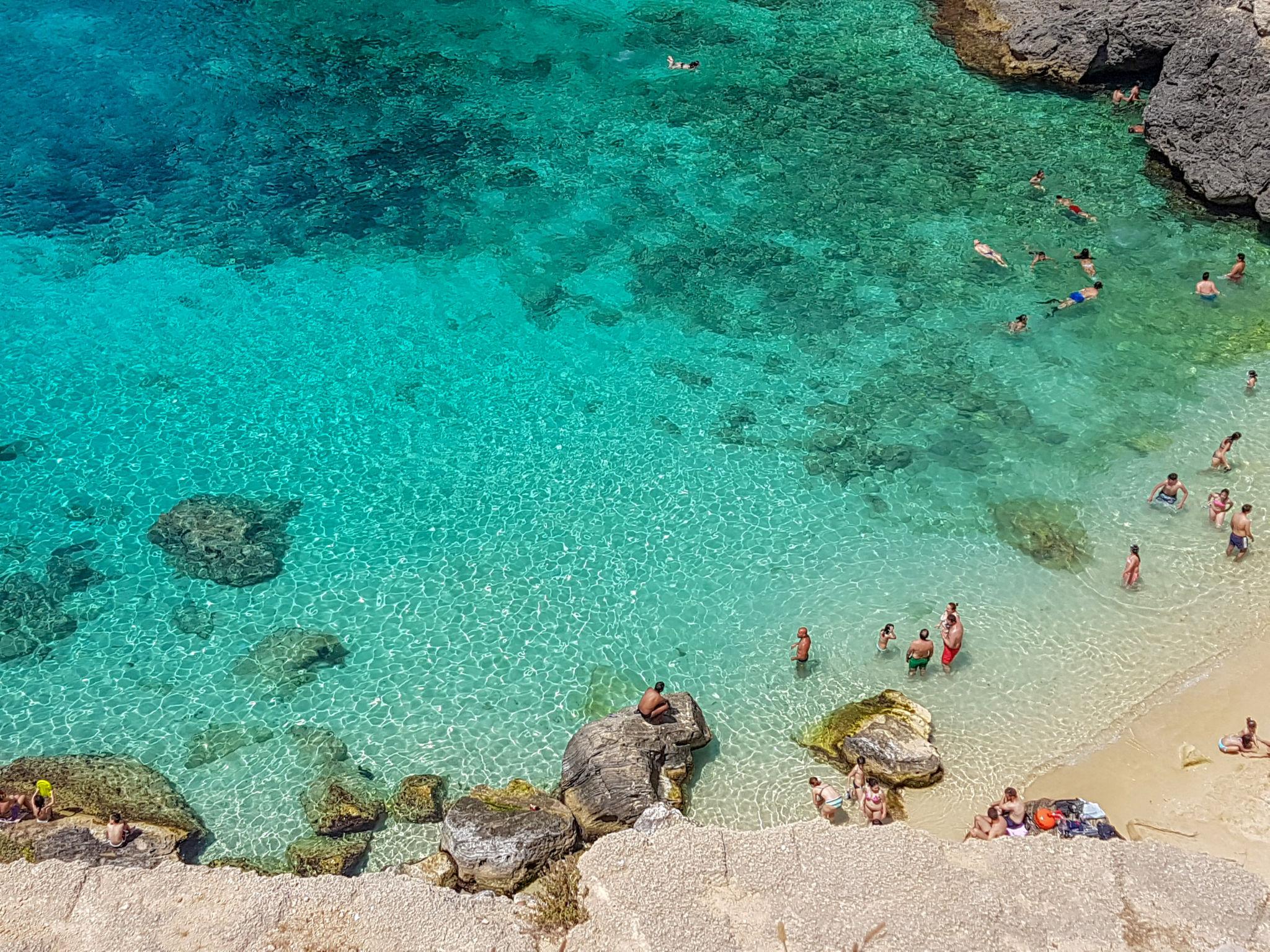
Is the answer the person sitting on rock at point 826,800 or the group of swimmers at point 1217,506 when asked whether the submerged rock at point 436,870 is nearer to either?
the person sitting on rock at point 826,800

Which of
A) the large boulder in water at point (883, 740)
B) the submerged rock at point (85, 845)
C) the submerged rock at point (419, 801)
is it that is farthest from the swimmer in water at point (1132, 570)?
the submerged rock at point (85, 845)

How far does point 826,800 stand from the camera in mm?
13500

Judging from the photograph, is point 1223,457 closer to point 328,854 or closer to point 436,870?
point 436,870

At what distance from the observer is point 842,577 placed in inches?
681

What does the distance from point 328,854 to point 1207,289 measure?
21264 mm

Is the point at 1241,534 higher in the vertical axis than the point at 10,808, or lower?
higher

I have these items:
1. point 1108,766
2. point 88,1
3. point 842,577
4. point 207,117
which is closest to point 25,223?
point 207,117

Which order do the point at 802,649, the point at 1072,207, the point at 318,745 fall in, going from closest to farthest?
the point at 318,745 → the point at 802,649 → the point at 1072,207

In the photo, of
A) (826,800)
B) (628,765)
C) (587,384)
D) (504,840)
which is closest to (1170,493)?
(826,800)

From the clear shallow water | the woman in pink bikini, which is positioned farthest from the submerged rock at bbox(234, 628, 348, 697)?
the woman in pink bikini

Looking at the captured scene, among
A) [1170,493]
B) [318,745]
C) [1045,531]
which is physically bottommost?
[318,745]

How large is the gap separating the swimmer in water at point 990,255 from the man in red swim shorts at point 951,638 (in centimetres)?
1147

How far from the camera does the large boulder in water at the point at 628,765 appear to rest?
13375 mm

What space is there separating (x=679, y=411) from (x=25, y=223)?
1812 cm
